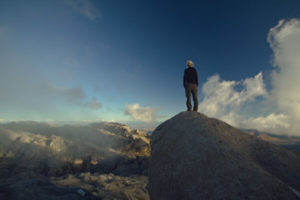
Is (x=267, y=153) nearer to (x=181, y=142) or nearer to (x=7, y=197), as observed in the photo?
(x=181, y=142)

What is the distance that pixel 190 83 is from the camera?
1015 centimetres

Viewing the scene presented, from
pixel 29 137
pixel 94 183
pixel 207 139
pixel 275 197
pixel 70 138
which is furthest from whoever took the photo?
pixel 70 138

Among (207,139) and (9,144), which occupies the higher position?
(207,139)

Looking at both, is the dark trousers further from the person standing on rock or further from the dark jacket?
the dark jacket

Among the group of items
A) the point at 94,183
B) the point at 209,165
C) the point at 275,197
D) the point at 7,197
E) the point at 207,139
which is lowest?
the point at 94,183

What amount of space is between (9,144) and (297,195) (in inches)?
2096

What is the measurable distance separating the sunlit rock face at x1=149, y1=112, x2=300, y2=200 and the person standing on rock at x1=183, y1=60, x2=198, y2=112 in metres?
3.52

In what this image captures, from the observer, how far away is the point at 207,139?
17.3ft

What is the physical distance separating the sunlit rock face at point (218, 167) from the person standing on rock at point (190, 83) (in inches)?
139

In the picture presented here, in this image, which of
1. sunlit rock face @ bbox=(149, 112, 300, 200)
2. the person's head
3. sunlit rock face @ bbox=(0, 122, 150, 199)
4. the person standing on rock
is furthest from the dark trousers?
sunlit rock face @ bbox=(0, 122, 150, 199)

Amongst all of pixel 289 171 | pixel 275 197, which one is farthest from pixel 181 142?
pixel 289 171

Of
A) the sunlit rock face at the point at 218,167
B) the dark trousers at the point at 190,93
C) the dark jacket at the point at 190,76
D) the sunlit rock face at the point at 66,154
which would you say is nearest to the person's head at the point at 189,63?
the dark jacket at the point at 190,76

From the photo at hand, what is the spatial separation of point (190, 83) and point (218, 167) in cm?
677

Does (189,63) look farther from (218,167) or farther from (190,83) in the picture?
(218,167)
